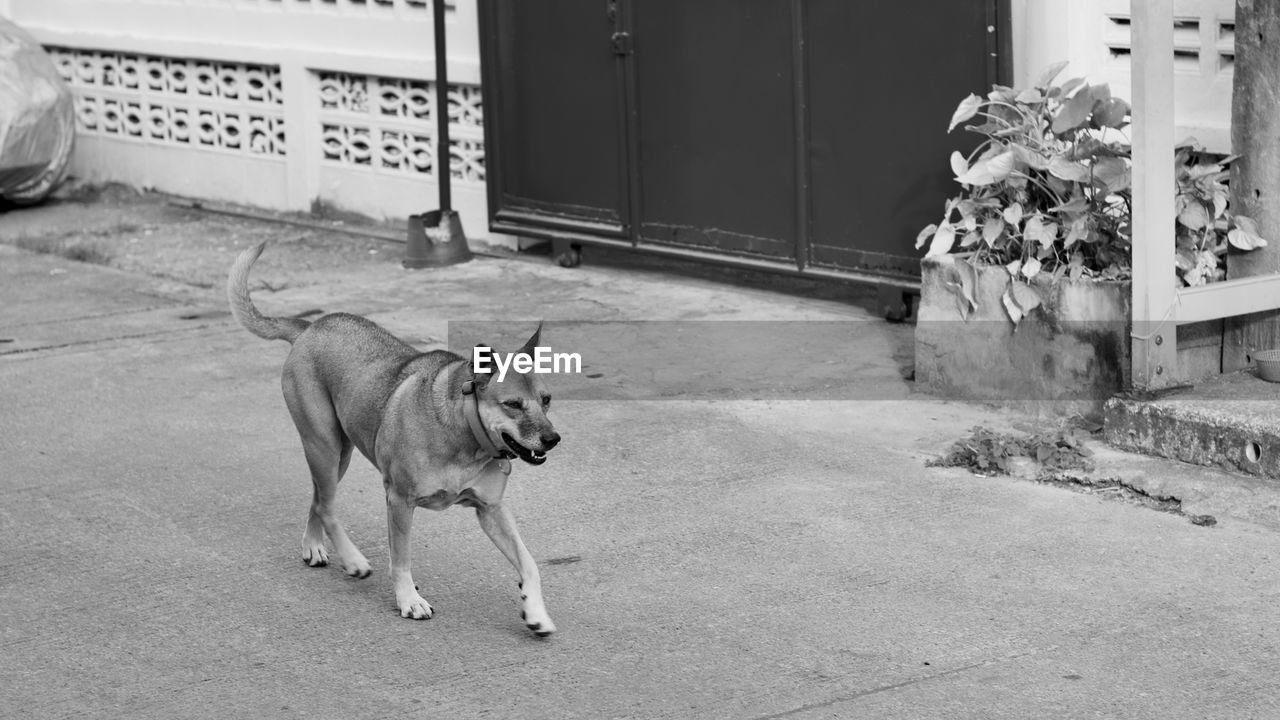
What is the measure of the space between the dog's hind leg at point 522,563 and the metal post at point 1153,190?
2.94 m

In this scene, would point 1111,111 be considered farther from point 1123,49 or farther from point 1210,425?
point 1210,425

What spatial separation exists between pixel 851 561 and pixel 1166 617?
1069 mm

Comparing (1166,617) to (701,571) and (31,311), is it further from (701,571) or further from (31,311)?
(31,311)

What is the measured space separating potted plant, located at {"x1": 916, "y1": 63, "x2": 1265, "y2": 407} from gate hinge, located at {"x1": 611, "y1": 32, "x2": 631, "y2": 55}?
9.33 feet

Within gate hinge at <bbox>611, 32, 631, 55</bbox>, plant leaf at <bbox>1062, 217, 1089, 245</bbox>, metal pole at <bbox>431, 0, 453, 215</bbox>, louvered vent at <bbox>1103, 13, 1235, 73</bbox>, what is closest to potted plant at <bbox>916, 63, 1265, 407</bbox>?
plant leaf at <bbox>1062, 217, 1089, 245</bbox>

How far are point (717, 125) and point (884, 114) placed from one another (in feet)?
4.03

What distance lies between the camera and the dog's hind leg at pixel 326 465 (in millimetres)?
5703

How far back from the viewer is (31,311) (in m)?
10.4

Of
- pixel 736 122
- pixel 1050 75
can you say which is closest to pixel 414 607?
pixel 1050 75

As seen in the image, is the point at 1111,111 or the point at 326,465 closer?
the point at 326,465

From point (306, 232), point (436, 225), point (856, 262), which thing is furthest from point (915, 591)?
point (306, 232)

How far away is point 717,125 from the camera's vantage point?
9.80 m

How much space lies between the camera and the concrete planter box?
283 inches

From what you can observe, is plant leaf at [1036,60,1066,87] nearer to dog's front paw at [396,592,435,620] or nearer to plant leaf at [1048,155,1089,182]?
plant leaf at [1048,155,1089,182]
